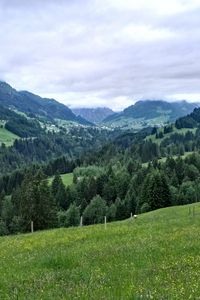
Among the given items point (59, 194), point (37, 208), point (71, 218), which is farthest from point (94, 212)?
point (37, 208)

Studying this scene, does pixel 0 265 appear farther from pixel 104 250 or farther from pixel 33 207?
pixel 33 207

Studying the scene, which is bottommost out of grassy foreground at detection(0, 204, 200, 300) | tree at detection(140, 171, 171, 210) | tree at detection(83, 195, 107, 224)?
tree at detection(83, 195, 107, 224)

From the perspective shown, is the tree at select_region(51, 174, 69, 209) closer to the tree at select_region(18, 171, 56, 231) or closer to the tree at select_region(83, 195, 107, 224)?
the tree at select_region(83, 195, 107, 224)

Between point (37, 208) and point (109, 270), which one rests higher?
point (109, 270)

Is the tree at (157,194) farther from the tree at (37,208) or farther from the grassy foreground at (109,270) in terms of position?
the grassy foreground at (109,270)

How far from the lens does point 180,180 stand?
591ft

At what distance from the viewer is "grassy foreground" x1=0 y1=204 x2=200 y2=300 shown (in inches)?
507

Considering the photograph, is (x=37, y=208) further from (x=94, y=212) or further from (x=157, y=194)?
(x=94, y=212)

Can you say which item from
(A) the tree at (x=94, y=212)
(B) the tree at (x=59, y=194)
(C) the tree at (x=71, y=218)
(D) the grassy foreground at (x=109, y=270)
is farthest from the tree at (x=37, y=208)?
(B) the tree at (x=59, y=194)

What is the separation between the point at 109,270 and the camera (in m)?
16.3

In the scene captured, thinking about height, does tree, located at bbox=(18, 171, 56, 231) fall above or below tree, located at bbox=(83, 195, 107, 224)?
above

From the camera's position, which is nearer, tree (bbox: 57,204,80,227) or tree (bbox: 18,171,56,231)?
tree (bbox: 18,171,56,231)

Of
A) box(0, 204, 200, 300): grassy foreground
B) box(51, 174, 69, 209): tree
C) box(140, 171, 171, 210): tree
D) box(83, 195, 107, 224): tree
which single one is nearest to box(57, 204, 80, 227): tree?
box(83, 195, 107, 224): tree

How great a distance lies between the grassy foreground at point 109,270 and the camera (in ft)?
42.2
